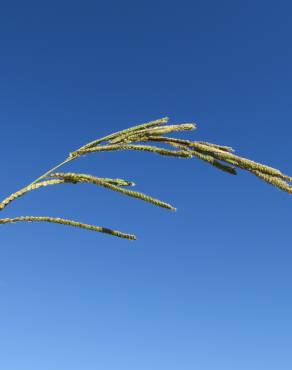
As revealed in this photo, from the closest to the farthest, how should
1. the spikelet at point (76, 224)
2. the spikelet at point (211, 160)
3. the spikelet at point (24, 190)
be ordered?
the spikelet at point (24, 190), the spikelet at point (76, 224), the spikelet at point (211, 160)

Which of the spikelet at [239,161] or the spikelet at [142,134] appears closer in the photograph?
the spikelet at [239,161]

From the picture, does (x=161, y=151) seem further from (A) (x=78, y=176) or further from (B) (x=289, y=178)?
(B) (x=289, y=178)

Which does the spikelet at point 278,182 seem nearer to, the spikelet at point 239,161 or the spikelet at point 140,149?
the spikelet at point 239,161

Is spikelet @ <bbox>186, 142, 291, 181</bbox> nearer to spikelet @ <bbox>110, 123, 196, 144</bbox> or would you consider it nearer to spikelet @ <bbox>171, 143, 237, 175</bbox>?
spikelet @ <bbox>171, 143, 237, 175</bbox>

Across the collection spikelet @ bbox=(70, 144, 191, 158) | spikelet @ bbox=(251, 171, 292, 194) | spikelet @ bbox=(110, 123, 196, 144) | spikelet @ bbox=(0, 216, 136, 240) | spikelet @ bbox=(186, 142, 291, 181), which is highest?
spikelet @ bbox=(110, 123, 196, 144)

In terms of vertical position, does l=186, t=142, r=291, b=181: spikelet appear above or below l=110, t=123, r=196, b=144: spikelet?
below

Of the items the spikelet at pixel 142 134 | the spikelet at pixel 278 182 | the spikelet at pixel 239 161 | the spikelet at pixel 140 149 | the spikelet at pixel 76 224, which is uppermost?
the spikelet at pixel 142 134

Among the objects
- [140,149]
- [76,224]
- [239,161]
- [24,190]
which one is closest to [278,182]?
[239,161]

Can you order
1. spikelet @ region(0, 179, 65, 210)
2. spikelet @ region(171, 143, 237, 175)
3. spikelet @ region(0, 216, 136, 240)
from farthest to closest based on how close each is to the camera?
spikelet @ region(171, 143, 237, 175) < spikelet @ region(0, 216, 136, 240) < spikelet @ region(0, 179, 65, 210)

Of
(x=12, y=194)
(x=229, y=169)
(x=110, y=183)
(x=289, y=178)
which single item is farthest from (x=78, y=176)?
(x=289, y=178)

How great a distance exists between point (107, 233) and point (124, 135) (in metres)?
0.77

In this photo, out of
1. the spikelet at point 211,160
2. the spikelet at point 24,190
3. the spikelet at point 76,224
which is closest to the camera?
the spikelet at point 24,190

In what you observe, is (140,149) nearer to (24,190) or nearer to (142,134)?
Answer: (142,134)

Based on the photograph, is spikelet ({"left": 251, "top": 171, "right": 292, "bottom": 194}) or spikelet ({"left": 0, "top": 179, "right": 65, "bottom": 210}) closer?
spikelet ({"left": 0, "top": 179, "right": 65, "bottom": 210})
